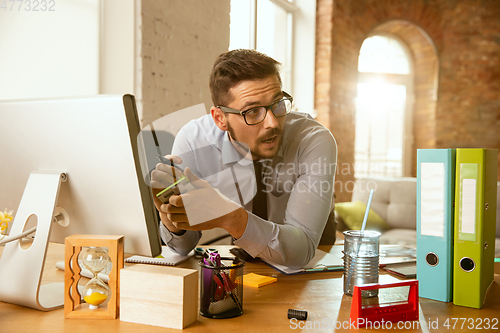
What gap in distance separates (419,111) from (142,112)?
4.74 meters

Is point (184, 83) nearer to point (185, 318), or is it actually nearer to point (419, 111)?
point (185, 318)

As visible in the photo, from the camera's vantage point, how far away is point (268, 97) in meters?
1.35

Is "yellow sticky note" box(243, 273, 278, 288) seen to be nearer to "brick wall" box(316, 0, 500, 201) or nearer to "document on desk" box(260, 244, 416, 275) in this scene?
"document on desk" box(260, 244, 416, 275)

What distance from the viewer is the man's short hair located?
1.37 m

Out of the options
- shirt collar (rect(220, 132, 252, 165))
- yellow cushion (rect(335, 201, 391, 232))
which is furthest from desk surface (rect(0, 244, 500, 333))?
yellow cushion (rect(335, 201, 391, 232))

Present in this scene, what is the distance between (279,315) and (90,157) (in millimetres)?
472

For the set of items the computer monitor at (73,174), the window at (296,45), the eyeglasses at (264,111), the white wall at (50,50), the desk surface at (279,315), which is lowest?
the desk surface at (279,315)

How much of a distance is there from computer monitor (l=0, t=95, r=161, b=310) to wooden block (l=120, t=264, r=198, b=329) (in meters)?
0.07

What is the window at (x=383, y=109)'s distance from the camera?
5750 mm

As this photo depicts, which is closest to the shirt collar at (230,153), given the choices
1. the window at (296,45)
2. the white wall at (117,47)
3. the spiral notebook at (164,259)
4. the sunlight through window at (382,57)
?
the spiral notebook at (164,259)

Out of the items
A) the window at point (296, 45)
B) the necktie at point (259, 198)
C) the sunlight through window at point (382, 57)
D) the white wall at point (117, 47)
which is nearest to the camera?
the necktie at point (259, 198)

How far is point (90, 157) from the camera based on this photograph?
780 mm

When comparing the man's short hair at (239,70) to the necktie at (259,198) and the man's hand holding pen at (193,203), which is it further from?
the man's hand holding pen at (193,203)

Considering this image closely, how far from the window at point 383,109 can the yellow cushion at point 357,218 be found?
2127 millimetres
